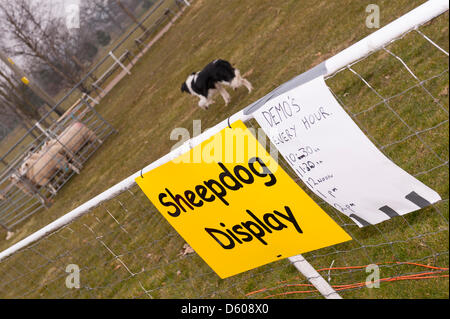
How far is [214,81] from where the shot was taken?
9414mm

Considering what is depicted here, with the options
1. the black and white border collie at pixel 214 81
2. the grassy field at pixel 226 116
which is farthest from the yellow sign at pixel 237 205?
the black and white border collie at pixel 214 81

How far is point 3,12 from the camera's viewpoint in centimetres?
2706

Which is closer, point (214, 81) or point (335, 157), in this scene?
point (335, 157)

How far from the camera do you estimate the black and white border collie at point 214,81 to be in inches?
356

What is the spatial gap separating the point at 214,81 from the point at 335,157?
24.1 feet

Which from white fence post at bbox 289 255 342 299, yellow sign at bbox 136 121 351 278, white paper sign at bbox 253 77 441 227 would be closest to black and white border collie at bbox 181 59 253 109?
yellow sign at bbox 136 121 351 278

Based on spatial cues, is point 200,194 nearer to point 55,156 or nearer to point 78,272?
point 78,272

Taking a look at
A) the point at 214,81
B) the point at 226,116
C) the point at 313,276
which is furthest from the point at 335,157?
the point at 214,81

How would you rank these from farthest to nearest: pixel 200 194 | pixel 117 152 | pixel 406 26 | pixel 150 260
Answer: pixel 117 152 < pixel 150 260 < pixel 200 194 < pixel 406 26

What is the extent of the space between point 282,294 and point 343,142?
2.33 metres

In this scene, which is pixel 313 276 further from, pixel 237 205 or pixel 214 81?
pixel 214 81

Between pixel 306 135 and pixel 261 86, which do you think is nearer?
pixel 306 135

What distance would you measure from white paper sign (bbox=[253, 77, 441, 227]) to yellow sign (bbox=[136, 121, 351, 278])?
0.53ft

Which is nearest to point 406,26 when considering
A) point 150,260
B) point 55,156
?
point 150,260
